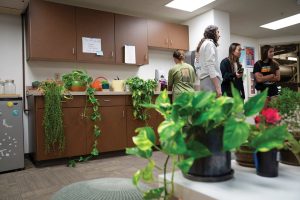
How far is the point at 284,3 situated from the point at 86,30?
9.89 ft

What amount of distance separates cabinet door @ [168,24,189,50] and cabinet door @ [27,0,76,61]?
5.23 ft

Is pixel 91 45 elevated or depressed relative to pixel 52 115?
elevated

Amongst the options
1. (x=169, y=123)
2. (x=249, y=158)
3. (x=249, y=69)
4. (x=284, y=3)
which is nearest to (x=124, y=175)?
(x=249, y=158)

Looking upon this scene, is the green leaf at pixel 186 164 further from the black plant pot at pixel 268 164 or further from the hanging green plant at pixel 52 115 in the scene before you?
the hanging green plant at pixel 52 115

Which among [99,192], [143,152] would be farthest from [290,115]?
[99,192]

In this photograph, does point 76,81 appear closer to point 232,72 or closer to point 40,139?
point 40,139

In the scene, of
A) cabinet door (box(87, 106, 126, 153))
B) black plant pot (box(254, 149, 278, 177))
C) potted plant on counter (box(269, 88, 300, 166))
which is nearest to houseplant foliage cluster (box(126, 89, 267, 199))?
Result: black plant pot (box(254, 149, 278, 177))

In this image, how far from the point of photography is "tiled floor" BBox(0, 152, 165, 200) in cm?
200

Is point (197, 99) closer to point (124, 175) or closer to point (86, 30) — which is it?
point (124, 175)

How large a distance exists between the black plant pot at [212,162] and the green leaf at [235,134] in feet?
0.25

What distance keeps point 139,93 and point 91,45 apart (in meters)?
0.97

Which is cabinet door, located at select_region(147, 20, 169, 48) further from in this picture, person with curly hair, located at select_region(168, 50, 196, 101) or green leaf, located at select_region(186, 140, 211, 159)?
green leaf, located at select_region(186, 140, 211, 159)

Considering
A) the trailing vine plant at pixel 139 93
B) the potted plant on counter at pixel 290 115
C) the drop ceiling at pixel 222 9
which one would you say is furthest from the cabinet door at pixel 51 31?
the potted plant on counter at pixel 290 115

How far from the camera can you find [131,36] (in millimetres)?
3799
